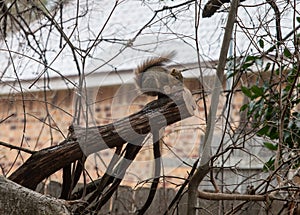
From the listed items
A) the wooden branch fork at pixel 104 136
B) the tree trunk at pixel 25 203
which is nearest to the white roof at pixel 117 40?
the wooden branch fork at pixel 104 136

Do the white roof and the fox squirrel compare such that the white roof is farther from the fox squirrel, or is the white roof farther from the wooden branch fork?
the wooden branch fork

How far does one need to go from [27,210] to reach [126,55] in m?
2.19

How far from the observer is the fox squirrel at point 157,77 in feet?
10.0

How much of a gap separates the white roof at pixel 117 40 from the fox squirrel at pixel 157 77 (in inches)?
4.9

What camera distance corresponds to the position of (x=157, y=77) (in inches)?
121

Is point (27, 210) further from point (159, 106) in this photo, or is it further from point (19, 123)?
point (19, 123)

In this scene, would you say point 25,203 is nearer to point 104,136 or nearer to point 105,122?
point 104,136

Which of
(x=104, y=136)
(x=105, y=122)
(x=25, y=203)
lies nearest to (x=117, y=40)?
(x=104, y=136)

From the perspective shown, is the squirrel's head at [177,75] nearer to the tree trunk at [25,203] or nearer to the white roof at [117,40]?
the white roof at [117,40]

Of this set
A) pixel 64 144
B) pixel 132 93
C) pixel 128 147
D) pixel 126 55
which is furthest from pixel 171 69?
pixel 126 55

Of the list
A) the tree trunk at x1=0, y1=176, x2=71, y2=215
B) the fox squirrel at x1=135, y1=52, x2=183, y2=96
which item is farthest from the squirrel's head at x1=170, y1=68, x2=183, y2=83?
the tree trunk at x1=0, y1=176, x2=71, y2=215

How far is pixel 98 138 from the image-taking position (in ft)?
9.58

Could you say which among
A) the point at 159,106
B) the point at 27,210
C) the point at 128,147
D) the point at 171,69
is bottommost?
the point at 27,210

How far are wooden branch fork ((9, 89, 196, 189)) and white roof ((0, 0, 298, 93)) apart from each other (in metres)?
0.28
